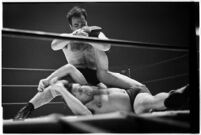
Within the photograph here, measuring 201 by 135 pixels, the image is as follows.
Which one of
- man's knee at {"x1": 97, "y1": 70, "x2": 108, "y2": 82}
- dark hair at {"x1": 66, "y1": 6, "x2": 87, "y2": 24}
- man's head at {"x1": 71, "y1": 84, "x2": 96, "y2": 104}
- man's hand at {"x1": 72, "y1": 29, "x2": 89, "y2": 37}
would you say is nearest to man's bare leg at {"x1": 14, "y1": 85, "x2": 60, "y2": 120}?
man's head at {"x1": 71, "y1": 84, "x2": 96, "y2": 104}

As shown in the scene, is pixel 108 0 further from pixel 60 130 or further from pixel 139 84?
pixel 60 130

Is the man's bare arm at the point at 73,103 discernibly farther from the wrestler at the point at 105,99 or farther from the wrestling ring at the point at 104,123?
Answer: the wrestling ring at the point at 104,123

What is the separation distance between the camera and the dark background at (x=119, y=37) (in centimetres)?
213

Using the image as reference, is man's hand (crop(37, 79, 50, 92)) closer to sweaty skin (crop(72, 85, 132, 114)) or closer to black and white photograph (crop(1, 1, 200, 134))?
black and white photograph (crop(1, 1, 200, 134))

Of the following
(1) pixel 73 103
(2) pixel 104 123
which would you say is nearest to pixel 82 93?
(1) pixel 73 103

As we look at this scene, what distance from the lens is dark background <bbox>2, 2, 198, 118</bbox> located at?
6.98ft

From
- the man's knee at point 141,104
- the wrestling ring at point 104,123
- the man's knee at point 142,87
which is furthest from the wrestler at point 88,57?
the wrestling ring at point 104,123

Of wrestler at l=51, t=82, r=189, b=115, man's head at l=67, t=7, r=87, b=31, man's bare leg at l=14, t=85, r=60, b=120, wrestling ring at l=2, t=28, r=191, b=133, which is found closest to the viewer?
wrestling ring at l=2, t=28, r=191, b=133

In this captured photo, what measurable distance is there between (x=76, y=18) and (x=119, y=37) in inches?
18.0

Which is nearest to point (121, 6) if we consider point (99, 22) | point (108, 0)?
point (108, 0)

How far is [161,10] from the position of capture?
2400 millimetres

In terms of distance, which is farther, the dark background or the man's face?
the man's face

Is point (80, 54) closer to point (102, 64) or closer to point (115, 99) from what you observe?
point (102, 64)

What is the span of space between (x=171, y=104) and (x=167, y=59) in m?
0.45
